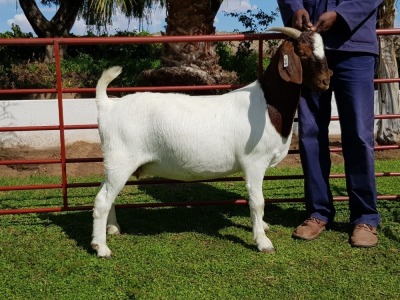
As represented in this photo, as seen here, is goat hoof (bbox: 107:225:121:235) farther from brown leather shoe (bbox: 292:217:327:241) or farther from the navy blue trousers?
the navy blue trousers

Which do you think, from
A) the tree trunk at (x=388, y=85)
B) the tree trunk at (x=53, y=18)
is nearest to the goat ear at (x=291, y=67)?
the tree trunk at (x=388, y=85)

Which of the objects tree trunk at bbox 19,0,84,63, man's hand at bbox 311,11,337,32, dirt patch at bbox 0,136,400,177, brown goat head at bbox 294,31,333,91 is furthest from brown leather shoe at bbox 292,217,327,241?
tree trunk at bbox 19,0,84,63

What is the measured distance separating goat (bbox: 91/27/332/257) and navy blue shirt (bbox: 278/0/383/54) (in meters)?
0.42

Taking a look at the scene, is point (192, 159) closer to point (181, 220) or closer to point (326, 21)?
point (181, 220)

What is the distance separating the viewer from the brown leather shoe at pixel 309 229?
464 centimetres

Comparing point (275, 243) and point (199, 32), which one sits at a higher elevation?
point (199, 32)

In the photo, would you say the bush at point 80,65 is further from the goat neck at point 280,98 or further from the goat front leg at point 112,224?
the goat neck at point 280,98

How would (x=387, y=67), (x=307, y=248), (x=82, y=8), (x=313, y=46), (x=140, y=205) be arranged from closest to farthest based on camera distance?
(x=313, y=46)
(x=307, y=248)
(x=140, y=205)
(x=387, y=67)
(x=82, y=8)

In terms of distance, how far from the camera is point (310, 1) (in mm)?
4527

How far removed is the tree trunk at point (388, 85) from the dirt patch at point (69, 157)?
0.47m

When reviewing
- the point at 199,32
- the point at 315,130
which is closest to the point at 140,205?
the point at 315,130

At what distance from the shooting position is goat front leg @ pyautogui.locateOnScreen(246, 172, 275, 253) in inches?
172

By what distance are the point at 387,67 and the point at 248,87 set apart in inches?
207

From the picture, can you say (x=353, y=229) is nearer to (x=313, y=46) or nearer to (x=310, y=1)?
(x=313, y=46)
